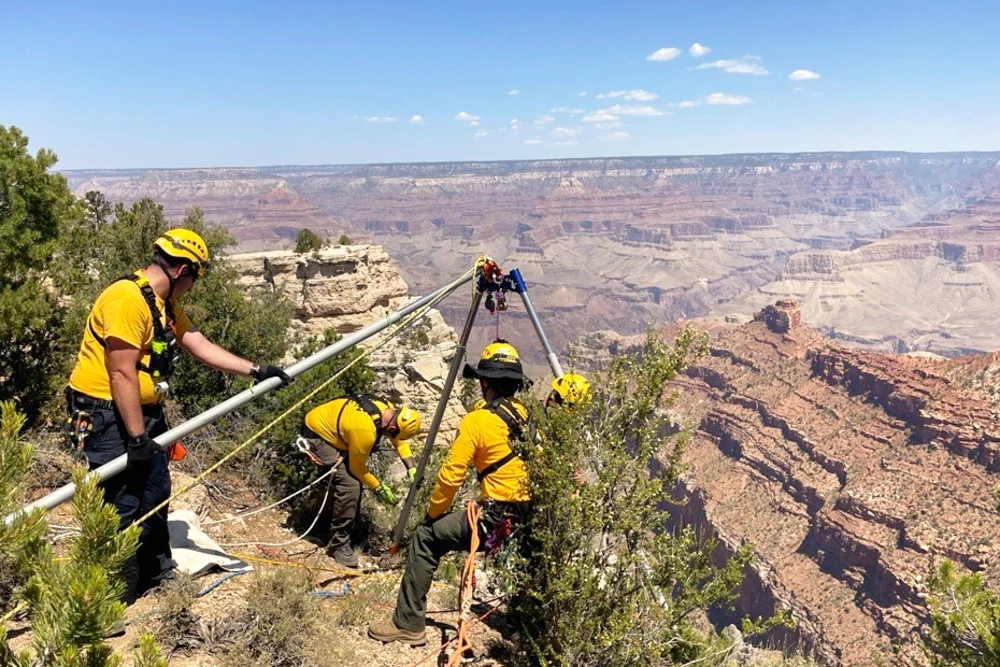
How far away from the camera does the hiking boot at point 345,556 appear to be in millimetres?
6809

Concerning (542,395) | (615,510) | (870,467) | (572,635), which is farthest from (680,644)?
(870,467)

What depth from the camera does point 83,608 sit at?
174cm

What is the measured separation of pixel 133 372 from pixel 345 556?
3.80 metres

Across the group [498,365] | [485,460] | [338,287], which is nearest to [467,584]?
[485,460]

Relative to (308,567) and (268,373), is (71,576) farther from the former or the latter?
(308,567)

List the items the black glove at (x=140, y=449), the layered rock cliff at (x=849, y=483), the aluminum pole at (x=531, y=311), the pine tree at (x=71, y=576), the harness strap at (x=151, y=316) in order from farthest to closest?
the layered rock cliff at (x=849, y=483) < the aluminum pole at (x=531, y=311) < the harness strap at (x=151, y=316) < the black glove at (x=140, y=449) < the pine tree at (x=71, y=576)

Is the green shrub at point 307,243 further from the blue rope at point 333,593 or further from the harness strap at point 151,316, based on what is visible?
the harness strap at point 151,316

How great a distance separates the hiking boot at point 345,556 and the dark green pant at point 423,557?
205 cm

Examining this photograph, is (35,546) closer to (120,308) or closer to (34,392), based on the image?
(120,308)

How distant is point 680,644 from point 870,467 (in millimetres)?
72995

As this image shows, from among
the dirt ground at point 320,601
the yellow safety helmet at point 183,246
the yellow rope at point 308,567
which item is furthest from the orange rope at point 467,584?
the yellow safety helmet at point 183,246

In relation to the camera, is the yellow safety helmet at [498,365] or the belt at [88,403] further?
the yellow safety helmet at [498,365]

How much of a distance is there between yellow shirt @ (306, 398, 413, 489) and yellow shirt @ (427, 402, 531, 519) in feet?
7.25

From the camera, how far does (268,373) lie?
15.2 ft
